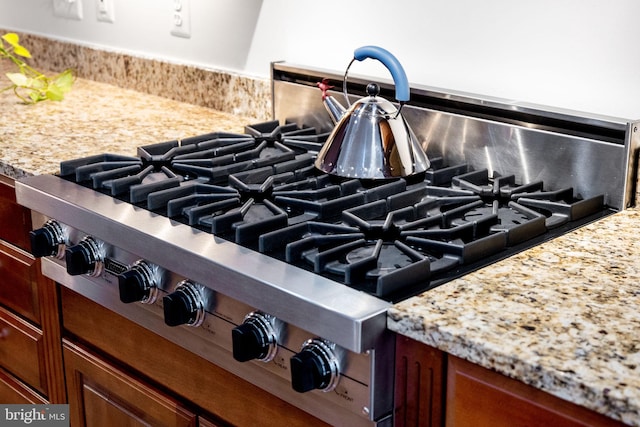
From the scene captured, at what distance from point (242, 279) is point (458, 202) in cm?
41

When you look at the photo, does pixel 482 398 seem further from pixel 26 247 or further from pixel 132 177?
pixel 26 247

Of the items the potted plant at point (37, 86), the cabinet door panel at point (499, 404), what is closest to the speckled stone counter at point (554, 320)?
the cabinet door panel at point (499, 404)

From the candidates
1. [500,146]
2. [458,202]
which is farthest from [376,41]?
[458,202]

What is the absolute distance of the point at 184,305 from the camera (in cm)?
117

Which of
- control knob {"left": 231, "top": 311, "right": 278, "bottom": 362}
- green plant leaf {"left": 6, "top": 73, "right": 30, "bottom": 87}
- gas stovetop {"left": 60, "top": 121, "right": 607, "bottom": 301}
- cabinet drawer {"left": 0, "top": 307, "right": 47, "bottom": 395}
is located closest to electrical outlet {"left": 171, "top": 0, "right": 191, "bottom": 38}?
green plant leaf {"left": 6, "top": 73, "right": 30, "bottom": 87}

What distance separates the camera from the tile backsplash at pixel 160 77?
6.57ft

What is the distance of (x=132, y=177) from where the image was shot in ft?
4.71

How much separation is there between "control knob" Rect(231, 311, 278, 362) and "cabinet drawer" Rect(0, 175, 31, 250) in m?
0.73

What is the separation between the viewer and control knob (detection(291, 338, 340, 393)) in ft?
3.28

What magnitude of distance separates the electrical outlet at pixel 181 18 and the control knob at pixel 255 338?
50.0 inches

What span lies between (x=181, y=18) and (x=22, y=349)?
95 centimetres

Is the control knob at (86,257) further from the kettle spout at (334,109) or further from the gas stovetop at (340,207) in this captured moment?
the kettle spout at (334,109)

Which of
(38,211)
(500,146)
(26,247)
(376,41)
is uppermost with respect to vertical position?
(376,41)

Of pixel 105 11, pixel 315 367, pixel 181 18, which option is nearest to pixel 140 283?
pixel 315 367
